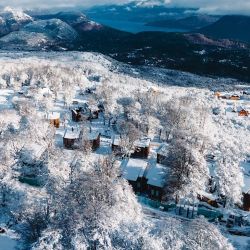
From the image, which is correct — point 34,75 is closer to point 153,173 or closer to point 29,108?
point 29,108

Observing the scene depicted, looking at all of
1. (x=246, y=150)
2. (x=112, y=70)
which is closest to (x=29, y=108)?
(x=246, y=150)

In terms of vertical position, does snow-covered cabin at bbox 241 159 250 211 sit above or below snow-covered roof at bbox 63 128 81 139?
below

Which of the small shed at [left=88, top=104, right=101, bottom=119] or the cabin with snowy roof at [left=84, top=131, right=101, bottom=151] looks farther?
the small shed at [left=88, top=104, right=101, bottom=119]

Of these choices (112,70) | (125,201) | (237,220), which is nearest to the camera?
(125,201)

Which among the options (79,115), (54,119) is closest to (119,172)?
(54,119)

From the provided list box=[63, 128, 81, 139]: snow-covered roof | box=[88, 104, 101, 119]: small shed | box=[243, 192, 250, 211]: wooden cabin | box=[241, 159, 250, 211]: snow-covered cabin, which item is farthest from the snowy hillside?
box=[243, 192, 250, 211]: wooden cabin

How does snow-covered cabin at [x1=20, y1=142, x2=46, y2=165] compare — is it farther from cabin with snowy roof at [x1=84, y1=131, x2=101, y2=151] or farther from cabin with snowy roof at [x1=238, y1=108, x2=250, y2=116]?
cabin with snowy roof at [x1=238, y1=108, x2=250, y2=116]
